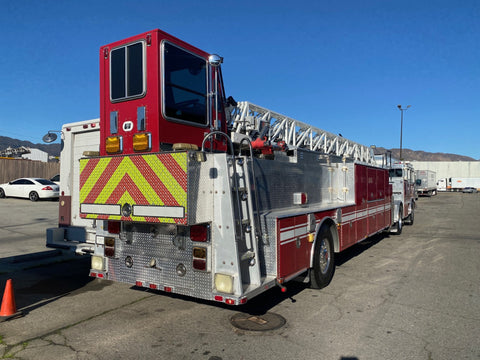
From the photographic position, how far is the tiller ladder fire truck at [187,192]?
413cm

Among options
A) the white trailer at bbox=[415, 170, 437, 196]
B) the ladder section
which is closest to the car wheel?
the ladder section

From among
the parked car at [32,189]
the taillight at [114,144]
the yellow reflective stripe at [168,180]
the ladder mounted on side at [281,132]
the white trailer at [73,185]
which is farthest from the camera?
the parked car at [32,189]

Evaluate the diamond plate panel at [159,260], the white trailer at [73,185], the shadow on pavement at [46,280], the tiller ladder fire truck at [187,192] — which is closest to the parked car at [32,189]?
the shadow on pavement at [46,280]

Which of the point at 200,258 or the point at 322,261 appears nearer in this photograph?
the point at 200,258

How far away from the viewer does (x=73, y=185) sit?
278 inches

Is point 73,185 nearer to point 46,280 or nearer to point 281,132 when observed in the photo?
point 46,280

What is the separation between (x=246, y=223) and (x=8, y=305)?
3.04 m

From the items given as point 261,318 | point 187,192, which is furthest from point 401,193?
point 187,192

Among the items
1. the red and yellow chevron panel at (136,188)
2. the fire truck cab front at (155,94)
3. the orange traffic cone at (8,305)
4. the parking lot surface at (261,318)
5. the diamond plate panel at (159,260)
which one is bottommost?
the parking lot surface at (261,318)

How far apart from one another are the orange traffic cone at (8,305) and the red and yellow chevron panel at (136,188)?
1.19 metres

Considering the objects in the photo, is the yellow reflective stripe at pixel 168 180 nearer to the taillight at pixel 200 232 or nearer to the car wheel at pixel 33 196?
the taillight at pixel 200 232

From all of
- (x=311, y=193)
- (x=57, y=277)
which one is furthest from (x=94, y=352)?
(x=311, y=193)

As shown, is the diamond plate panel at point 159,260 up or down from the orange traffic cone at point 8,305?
up

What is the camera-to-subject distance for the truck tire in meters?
5.54
